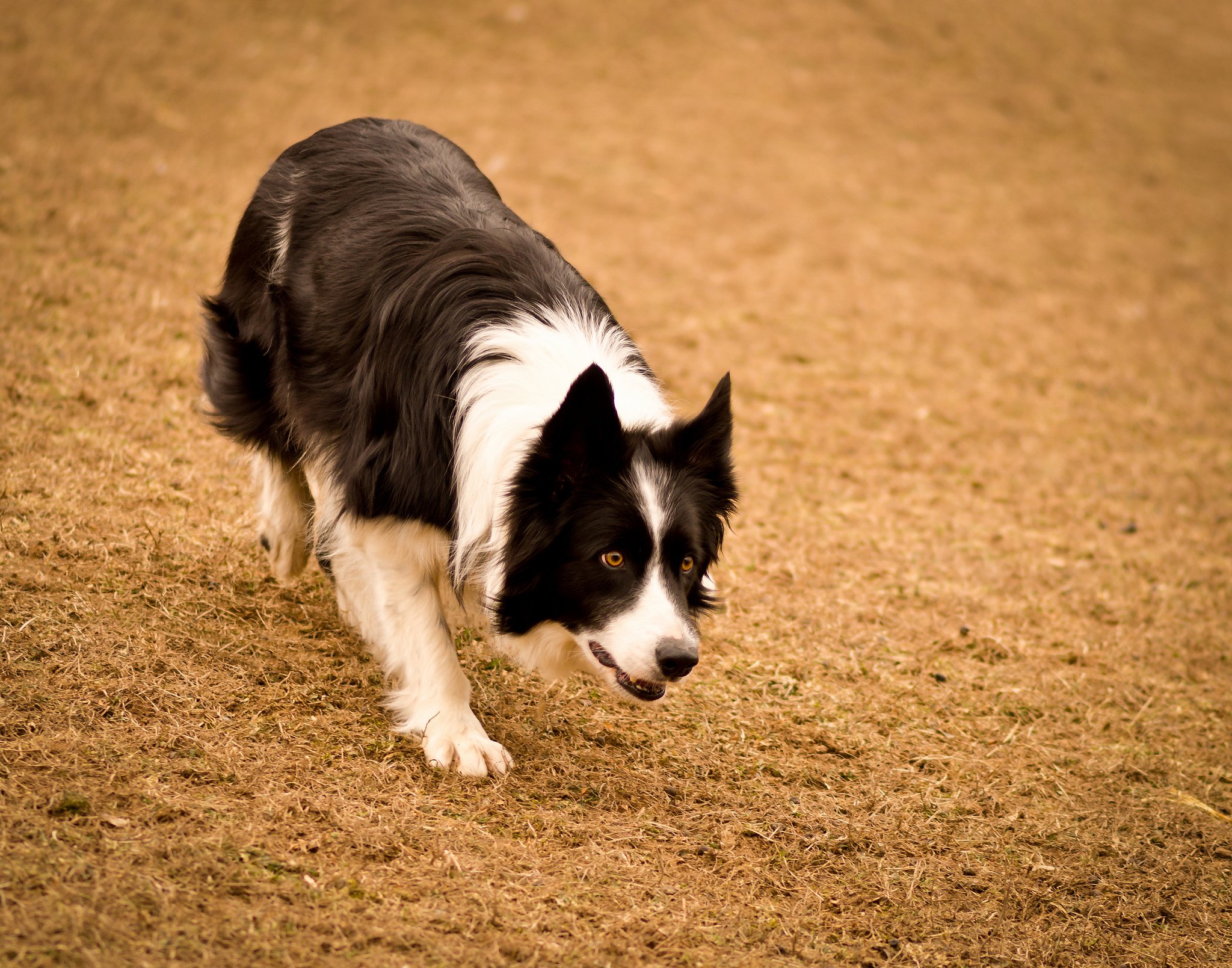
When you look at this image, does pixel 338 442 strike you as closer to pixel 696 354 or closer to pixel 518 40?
pixel 696 354

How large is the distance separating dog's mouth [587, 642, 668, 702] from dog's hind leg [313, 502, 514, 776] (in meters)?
0.62

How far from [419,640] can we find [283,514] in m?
1.09

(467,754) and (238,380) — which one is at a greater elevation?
(238,380)

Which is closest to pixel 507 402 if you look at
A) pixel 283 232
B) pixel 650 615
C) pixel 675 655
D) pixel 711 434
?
pixel 711 434

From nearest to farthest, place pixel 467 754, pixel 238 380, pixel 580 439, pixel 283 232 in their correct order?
pixel 580 439
pixel 467 754
pixel 283 232
pixel 238 380

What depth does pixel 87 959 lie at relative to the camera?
9.08 feet

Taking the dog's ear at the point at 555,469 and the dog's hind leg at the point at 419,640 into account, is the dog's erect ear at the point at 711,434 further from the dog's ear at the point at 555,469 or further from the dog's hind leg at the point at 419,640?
the dog's hind leg at the point at 419,640

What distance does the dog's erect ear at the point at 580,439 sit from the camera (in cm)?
338

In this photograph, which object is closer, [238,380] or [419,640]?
[419,640]

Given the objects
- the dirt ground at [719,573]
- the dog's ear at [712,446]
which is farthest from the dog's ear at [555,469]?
the dirt ground at [719,573]

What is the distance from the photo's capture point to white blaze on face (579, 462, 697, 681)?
3.57 metres

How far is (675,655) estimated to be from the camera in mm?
3525

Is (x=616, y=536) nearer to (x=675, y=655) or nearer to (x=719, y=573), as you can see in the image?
(x=675, y=655)

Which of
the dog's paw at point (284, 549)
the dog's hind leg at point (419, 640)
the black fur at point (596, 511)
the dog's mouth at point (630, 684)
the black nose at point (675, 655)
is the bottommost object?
the dog's paw at point (284, 549)
